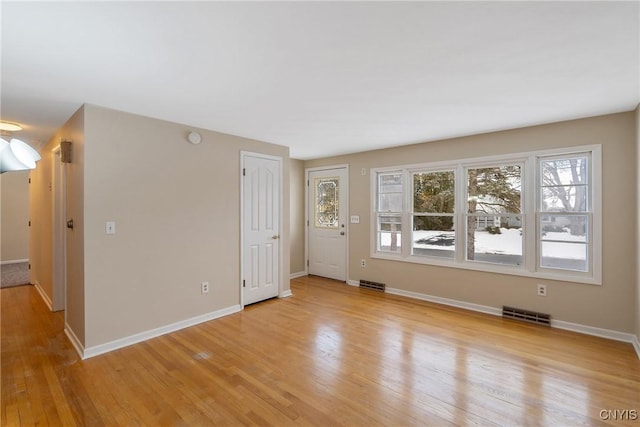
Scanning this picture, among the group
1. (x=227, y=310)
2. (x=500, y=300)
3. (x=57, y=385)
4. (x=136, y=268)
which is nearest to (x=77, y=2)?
→ (x=136, y=268)

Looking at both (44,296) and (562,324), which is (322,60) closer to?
(562,324)

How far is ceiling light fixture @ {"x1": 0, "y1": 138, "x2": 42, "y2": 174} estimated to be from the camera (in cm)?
103

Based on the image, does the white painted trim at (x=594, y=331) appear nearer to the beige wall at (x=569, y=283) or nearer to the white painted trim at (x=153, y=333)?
the beige wall at (x=569, y=283)

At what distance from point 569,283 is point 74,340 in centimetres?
517

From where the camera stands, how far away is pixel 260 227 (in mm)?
4238

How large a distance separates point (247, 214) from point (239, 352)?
1.83m

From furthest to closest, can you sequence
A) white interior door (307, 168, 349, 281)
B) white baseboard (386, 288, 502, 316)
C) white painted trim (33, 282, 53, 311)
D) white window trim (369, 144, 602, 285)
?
white interior door (307, 168, 349, 281) < white painted trim (33, 282, 53, 311) < white baseboard (386, 288, 502, 316) < white window trim (369, 144, 602, 285)

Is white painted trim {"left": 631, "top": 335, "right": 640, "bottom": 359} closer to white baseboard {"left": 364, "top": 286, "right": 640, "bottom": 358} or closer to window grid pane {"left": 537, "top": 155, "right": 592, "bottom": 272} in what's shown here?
white baseboard {"left": 364, "top": 286, "right": 640, "bottom": 358}

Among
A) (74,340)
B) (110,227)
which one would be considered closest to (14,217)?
(74,340)

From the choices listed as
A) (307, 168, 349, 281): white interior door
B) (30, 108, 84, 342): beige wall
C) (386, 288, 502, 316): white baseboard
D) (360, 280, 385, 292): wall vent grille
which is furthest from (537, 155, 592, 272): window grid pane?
(30, 108, 84, 342): beige wall

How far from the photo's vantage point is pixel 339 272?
5.42 m

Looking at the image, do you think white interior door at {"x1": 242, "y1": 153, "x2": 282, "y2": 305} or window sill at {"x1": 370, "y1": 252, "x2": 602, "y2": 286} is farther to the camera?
white interior door at {"x1": 242, "y1": 153, "x2": 282, "y2": 305}

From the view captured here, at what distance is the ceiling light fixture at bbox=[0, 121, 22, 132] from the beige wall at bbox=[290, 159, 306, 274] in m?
3.68

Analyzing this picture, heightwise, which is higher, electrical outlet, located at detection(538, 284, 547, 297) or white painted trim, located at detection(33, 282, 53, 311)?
electrical outlet, located at detection(538, 284, 547, 297)
